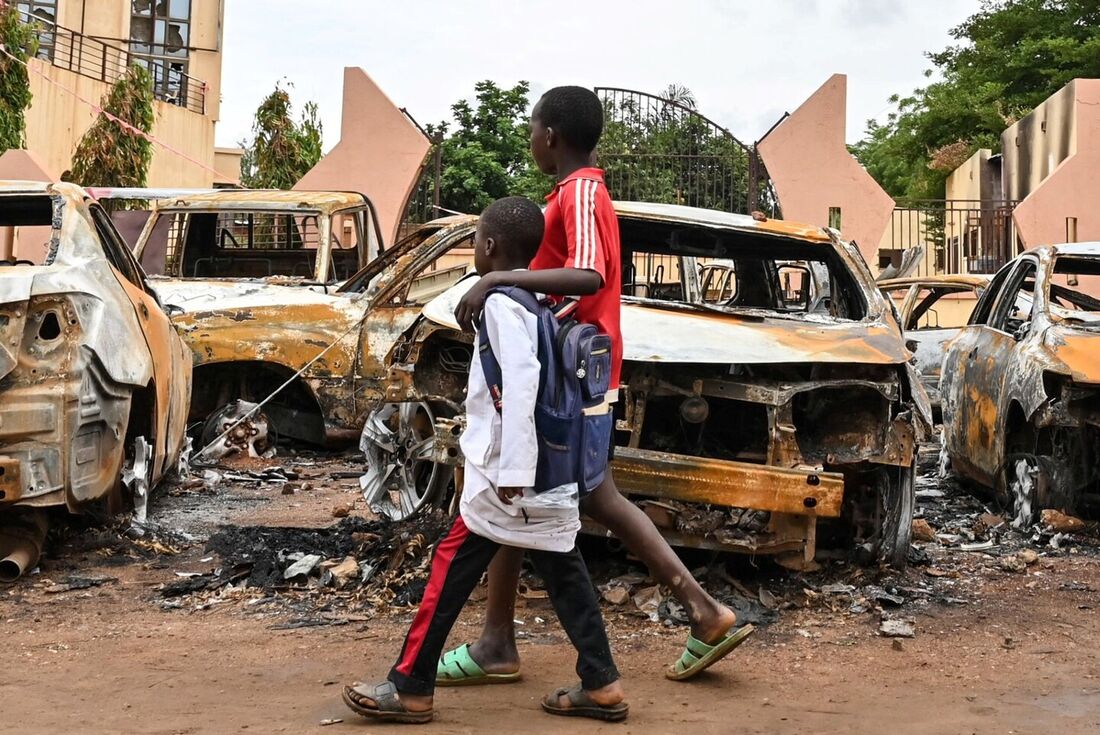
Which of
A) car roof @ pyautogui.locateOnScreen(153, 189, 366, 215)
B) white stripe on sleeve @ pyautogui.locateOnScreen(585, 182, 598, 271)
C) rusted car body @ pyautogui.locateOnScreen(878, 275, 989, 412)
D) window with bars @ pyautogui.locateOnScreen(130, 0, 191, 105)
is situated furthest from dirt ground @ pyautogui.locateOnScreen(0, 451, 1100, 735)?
window with bars @ pyautogui.locateOnScreen(130, 0, 191, 105)

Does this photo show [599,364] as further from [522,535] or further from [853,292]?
[853,292]

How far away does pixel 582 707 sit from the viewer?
3643 mm

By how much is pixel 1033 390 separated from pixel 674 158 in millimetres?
10887

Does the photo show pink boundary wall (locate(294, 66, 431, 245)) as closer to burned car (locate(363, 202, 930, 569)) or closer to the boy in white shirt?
burned car (locate(363, 202, 930, 569))

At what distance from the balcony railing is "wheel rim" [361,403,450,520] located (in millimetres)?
23956

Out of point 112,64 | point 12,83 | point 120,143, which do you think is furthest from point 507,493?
point 112,64

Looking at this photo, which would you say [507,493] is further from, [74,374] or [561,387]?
[74,374]

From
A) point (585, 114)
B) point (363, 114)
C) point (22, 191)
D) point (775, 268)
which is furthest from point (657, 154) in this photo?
point (585, 114)

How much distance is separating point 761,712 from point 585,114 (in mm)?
1800

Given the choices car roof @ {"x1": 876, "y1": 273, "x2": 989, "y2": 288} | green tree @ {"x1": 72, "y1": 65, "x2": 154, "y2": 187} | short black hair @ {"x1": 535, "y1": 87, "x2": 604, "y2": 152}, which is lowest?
short black hair @ {"x1": 535, "y1": 87, "x2": 604, "y2": 152}

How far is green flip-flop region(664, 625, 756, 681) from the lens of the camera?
3955 mm

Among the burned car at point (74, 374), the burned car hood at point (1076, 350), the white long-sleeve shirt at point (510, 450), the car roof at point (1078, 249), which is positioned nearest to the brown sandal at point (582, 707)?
the white long-sleeve shirt at point (510, 450)

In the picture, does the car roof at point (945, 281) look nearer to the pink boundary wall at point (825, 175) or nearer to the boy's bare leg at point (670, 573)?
the pink boundary wall at point (825, 175)

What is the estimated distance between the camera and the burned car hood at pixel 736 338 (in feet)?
16.2
